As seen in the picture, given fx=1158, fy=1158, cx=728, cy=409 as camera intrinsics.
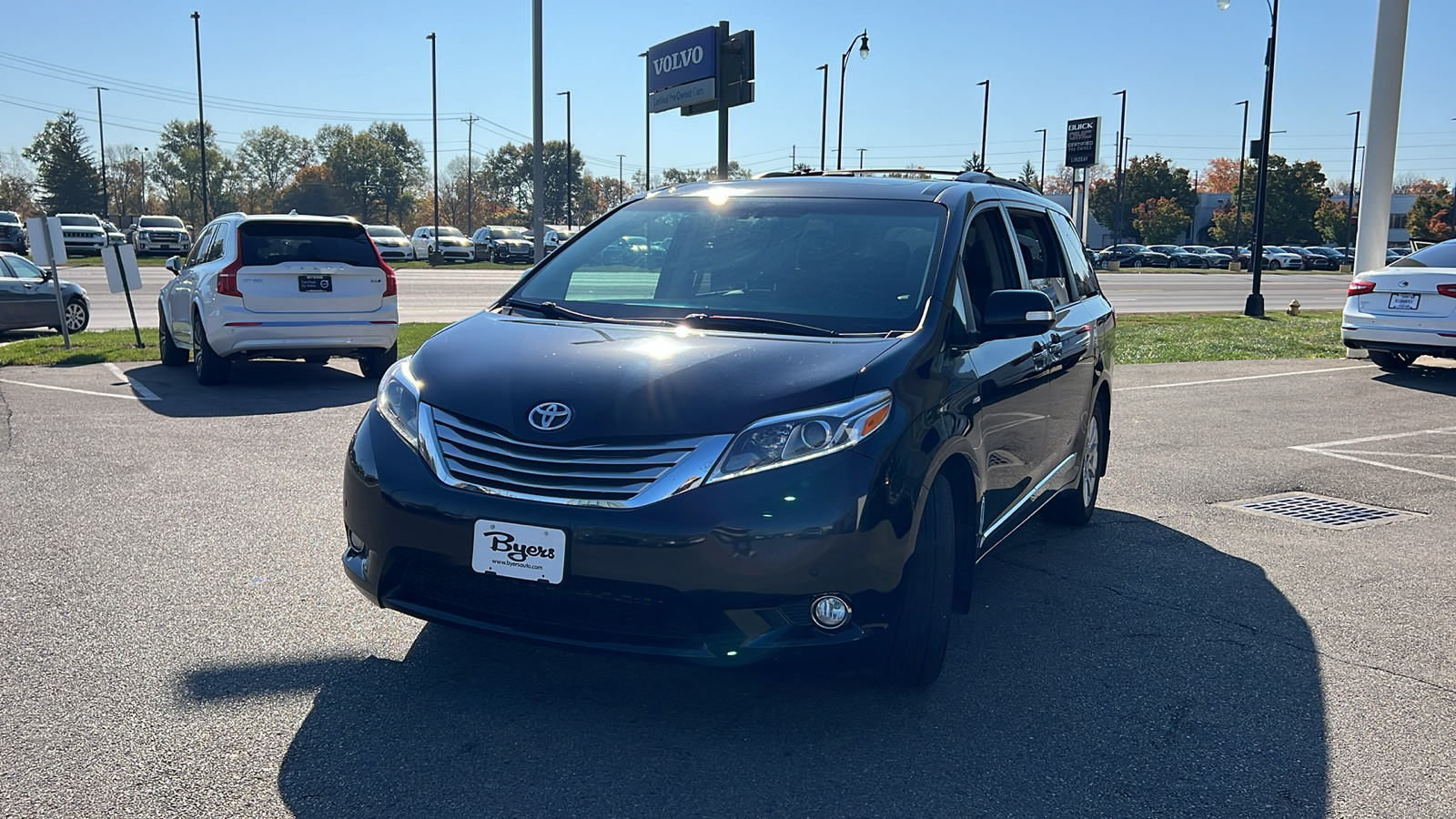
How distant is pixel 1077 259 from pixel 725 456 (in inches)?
149

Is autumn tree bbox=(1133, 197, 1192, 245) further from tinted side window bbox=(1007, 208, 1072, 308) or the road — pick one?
tinted side window bbox=(1007, 208, 1072, 308)

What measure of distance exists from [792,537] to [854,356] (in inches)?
28.1

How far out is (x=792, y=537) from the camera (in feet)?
Result: 10.6

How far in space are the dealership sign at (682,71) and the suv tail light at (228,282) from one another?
8311mm

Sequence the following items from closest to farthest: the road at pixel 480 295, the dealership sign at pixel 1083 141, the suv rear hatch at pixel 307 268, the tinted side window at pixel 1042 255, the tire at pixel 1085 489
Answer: the tinted side window at pixel 1042 255, the tire at pixel 1085 489, the suv rear hatch at pixel 307 268, the road at pixel 480 295, the dealership sign at pixel 1083 141

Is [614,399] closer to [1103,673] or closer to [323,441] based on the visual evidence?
[1103,673]

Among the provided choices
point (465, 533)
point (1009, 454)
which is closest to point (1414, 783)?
point (1009, 454)

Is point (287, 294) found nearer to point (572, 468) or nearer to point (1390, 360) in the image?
point (572, 468)

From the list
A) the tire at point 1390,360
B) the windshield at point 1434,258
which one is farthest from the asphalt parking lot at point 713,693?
the tire at point 1390,360

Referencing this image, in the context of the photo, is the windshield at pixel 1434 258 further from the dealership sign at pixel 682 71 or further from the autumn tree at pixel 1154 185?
the autumn tree at pixel 1154 185

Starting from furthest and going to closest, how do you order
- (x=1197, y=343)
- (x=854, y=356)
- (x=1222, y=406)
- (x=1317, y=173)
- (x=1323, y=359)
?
(x=1317, y=173)
(x=1197, y=343)
(x=1323, y=359)
(x=1222, y=406)
(x=854, y=356)

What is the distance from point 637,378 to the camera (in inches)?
139

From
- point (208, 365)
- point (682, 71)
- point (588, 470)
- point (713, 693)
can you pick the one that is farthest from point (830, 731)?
point (682, 71)

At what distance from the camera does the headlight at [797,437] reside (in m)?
3.29
